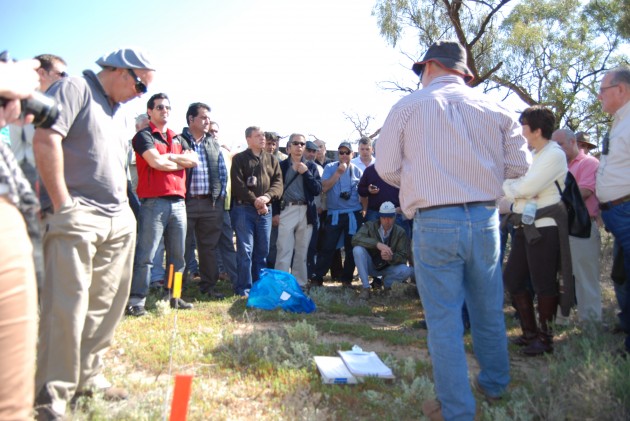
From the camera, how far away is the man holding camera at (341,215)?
8625 millimetres

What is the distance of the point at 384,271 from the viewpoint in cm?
792

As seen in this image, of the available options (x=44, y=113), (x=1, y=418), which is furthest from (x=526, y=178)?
(x=1, y=418)

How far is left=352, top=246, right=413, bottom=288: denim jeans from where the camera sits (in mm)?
7785

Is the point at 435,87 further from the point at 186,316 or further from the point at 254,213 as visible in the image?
the point at 254,213

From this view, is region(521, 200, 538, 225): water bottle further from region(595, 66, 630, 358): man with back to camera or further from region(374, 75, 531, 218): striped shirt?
region(374, 75, 531, 218): striped shirt

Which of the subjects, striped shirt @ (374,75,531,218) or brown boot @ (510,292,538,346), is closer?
striped shirt @ (374,75,531,218)

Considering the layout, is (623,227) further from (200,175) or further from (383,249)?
(200,175)

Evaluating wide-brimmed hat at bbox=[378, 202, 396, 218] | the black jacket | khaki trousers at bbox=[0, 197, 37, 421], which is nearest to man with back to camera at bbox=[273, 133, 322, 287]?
the black jacket

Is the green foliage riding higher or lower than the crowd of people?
higher

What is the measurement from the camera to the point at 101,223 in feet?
11.0

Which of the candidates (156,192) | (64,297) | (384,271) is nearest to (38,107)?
(64,297)

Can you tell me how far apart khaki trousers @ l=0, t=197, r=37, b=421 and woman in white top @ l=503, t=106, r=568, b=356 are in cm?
402

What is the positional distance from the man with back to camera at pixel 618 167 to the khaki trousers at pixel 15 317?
4399mm

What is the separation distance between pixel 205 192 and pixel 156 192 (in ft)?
3.18
